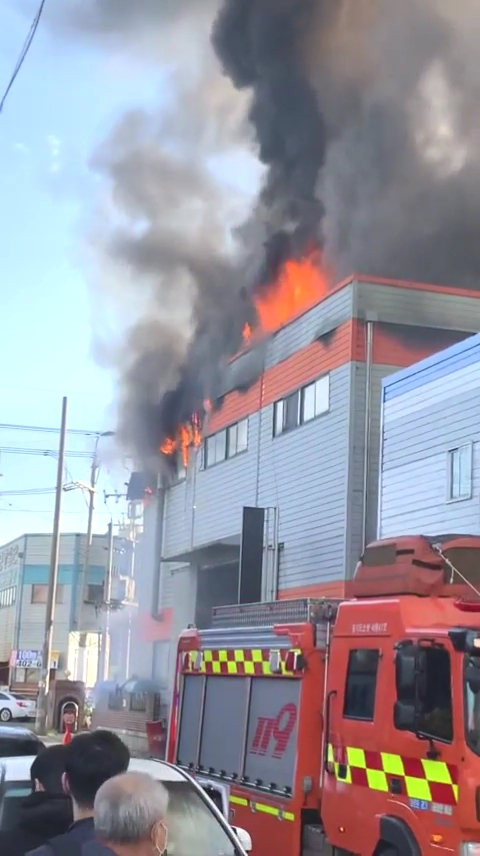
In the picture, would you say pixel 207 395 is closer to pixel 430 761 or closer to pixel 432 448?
pixel 432 448

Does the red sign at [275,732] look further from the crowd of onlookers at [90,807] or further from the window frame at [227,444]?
the window frame at [227,444]

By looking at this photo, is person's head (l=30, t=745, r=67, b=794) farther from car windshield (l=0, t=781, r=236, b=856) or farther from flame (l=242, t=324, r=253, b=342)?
flame (l=242, t=324, r=253, b=342)

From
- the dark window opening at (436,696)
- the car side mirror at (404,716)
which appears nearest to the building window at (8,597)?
the car side mirror at (404,716)

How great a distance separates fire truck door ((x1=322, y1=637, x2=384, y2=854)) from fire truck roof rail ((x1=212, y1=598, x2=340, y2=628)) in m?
0.38

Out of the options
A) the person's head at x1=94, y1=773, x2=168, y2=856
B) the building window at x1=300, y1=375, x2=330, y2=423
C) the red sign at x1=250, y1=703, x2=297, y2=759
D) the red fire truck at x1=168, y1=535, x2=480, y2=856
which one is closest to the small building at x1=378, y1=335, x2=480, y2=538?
the building window at x1=300, y1=375, x2=330, y2=423

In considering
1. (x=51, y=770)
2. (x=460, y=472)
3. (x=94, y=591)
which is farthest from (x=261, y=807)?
(x=94, y=591)

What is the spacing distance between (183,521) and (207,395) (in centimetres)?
364

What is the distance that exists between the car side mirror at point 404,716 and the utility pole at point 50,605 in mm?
22486

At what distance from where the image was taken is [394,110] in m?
24.3

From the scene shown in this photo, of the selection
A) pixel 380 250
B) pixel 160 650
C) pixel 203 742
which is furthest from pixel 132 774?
pixel 160 650

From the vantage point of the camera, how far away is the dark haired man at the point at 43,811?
11.9 ft

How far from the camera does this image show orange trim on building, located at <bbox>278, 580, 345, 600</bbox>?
18.9 m

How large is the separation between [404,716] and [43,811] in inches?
126

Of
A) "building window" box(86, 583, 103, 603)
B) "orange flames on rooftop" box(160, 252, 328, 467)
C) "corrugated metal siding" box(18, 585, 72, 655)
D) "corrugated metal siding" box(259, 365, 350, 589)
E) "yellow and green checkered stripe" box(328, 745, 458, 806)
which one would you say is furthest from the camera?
"building window" box(86, 583, 103, 603)
